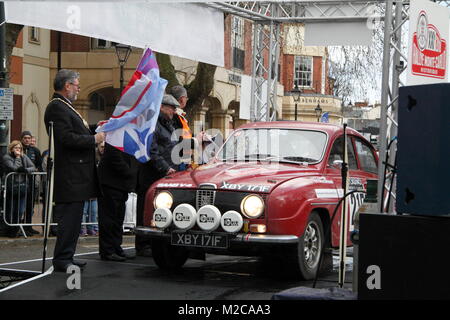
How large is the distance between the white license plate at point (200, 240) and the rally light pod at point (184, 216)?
0.31 feet

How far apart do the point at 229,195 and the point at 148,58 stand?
1.93 metres

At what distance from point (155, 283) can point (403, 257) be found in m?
3.98

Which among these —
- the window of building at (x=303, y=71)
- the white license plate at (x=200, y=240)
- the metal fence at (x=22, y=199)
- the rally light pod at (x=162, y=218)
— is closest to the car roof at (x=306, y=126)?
the rally light pod at (x=162, y=218)

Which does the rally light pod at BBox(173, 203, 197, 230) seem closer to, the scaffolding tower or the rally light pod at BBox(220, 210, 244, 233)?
the rally light pod at BBox(220, 210, 244, 233)

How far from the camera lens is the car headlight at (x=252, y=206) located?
27.3ft

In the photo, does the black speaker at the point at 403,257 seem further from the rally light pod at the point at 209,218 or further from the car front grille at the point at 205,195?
the car front grille at the point at 205,195

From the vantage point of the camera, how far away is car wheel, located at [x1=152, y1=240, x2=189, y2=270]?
9109 mm

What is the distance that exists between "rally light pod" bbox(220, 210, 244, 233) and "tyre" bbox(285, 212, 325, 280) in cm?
62

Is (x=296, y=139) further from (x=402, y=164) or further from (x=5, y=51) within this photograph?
(x=5, y=51)

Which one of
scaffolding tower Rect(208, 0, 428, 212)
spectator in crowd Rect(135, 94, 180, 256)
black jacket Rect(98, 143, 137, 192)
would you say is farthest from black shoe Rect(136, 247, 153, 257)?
scaffolding tower Rect(208, 0, 428, 212)

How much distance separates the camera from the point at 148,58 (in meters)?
9.21

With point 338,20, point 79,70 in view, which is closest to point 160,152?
point 338,20

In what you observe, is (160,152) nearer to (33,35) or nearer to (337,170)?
(337,170)
